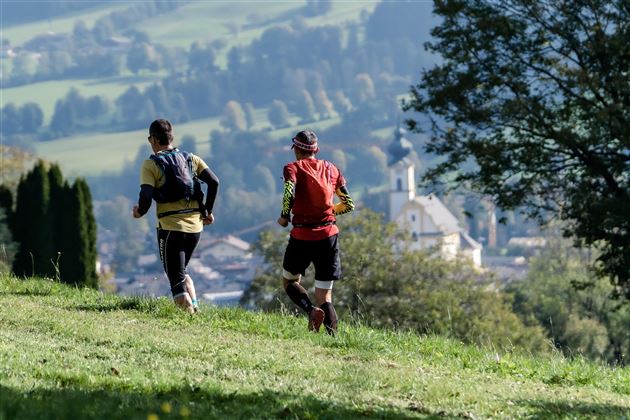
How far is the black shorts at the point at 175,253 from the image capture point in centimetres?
1172

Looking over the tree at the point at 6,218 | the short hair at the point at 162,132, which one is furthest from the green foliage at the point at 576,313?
the short hair at the point at 162,132

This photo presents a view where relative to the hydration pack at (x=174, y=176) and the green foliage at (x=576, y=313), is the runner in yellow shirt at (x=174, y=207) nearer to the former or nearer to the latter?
the hydration pack at (x=174, y=176)

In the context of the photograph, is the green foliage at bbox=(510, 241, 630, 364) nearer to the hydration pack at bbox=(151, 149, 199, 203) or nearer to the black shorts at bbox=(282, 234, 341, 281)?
the black shorts at bbox=(282, 234, 341, 281)

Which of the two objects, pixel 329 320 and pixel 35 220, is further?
pixel 35 220

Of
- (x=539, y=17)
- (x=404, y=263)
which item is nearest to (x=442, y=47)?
(x=539, y=17)

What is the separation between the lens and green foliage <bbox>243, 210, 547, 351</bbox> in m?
55.6

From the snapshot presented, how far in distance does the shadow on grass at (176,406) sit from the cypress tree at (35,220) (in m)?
38.3

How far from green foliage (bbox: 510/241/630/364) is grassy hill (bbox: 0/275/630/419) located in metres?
44.9

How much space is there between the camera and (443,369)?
32.4ft

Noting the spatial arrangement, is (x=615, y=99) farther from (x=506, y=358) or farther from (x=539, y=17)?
(x=506, y=358)

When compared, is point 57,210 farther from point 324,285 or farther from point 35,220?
point 324,285

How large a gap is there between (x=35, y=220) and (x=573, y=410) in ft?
132

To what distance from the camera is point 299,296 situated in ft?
38.3

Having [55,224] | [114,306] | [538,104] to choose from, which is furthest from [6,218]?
[114,306]
